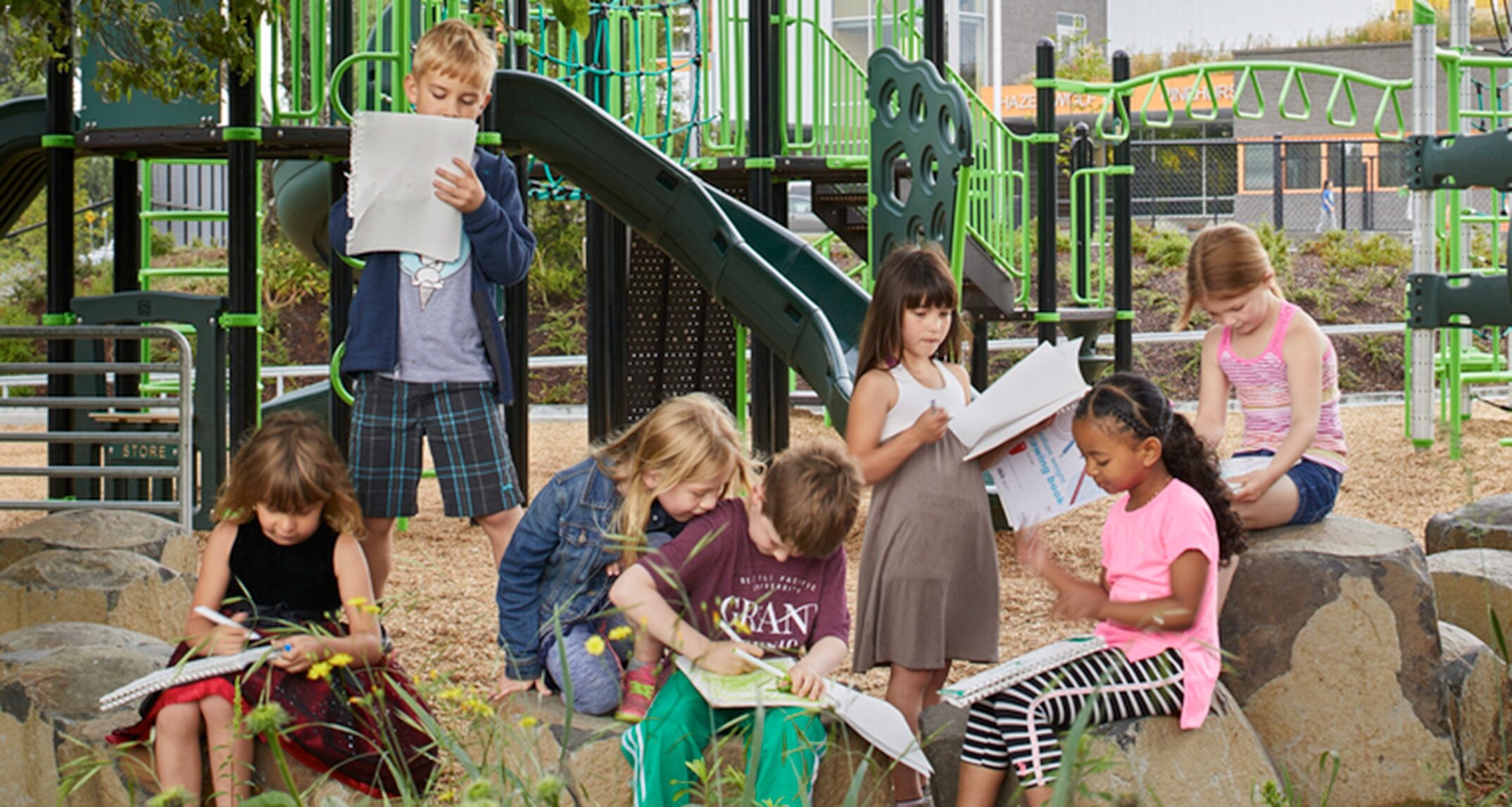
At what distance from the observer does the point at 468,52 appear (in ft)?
11.8

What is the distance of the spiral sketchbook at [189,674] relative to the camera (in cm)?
266

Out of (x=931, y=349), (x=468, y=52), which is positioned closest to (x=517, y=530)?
(x=931, y=349)

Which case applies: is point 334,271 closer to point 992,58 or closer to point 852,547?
point 852,547

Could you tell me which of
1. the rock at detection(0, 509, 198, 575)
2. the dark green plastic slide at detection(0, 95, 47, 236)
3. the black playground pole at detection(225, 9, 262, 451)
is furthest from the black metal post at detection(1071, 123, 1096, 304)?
the rock at detection(0, 509, 198, 575)

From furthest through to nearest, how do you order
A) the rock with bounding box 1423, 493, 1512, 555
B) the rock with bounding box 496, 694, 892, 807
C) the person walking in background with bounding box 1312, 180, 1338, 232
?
1. the person walking in background with bounding box 1312, 180, 1338, 232
2. the rock with bounding box 1423, 493, 1512, 555
3. the rock with bounding box 496, 694, 892, 807

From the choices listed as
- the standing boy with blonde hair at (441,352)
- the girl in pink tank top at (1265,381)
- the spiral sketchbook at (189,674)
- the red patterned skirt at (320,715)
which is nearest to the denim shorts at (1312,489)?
the girl in pink tank top at (1265,381)

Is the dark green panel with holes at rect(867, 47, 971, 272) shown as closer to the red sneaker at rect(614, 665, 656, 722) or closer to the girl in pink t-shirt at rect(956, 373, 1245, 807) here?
the girl in pink t-shirt at rect(956, 373, 1245, 807)

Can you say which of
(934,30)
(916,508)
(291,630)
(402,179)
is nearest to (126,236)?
(934,30)

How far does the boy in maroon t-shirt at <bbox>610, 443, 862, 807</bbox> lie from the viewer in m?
2.53

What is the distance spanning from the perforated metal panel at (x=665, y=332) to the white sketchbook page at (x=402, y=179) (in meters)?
4.14

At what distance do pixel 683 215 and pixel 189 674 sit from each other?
150 inches

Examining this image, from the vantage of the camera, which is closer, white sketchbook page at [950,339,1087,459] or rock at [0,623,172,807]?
rock at [0,623,172,807]

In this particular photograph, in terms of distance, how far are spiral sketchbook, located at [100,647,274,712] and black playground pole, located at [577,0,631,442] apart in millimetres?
4982

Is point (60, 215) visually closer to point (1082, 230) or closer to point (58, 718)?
point (58, 718)
